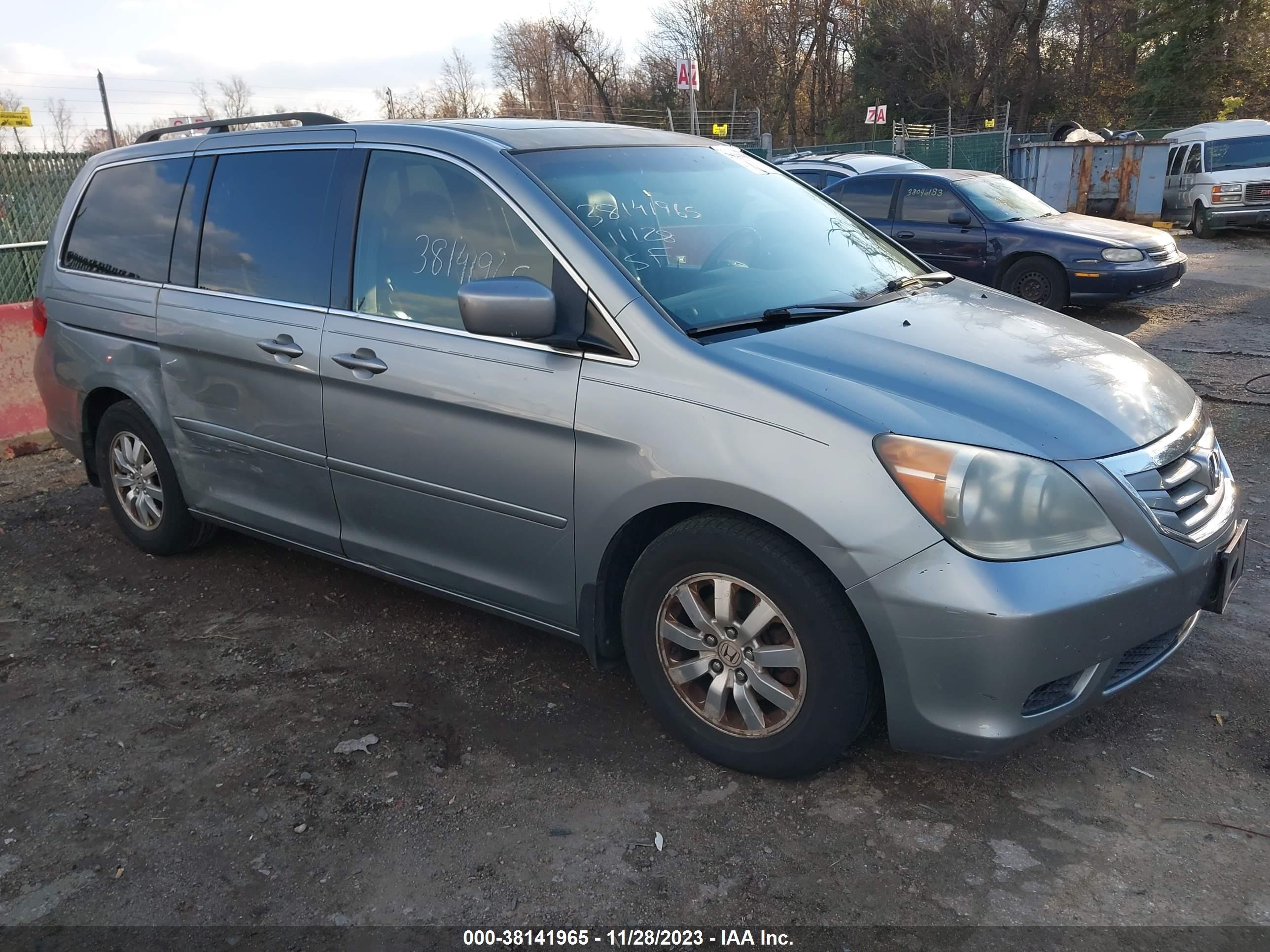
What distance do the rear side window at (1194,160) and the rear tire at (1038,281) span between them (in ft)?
37.6

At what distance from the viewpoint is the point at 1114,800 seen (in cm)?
282

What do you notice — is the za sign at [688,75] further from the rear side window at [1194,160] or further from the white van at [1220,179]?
the rear side window at [1194,160]

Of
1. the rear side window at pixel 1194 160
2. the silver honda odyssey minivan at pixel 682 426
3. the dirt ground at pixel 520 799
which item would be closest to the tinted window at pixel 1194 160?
the rear side window at pixel 1194 160

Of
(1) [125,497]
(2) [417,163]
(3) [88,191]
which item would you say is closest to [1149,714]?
(2) [417,163]

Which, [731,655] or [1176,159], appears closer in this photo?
[731,655]

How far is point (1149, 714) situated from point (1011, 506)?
4.03ft

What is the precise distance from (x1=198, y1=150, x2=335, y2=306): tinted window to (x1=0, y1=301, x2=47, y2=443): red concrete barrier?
11.8 ft

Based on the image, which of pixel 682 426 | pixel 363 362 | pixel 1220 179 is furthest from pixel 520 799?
pixel 1220 179

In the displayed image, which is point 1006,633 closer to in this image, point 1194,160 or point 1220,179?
point 1220,179

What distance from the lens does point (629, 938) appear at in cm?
240

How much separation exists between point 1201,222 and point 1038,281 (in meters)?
11.4

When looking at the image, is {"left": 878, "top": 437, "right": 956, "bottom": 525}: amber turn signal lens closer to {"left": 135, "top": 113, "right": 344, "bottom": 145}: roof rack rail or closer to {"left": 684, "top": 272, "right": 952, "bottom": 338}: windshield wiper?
{"left": 684, "top": 272, "right": 952, "bottom": 338}: windshield wiper

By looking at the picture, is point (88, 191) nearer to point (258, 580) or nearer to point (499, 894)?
point (258, 580)

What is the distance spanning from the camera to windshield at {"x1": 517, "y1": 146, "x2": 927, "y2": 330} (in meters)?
3.16
